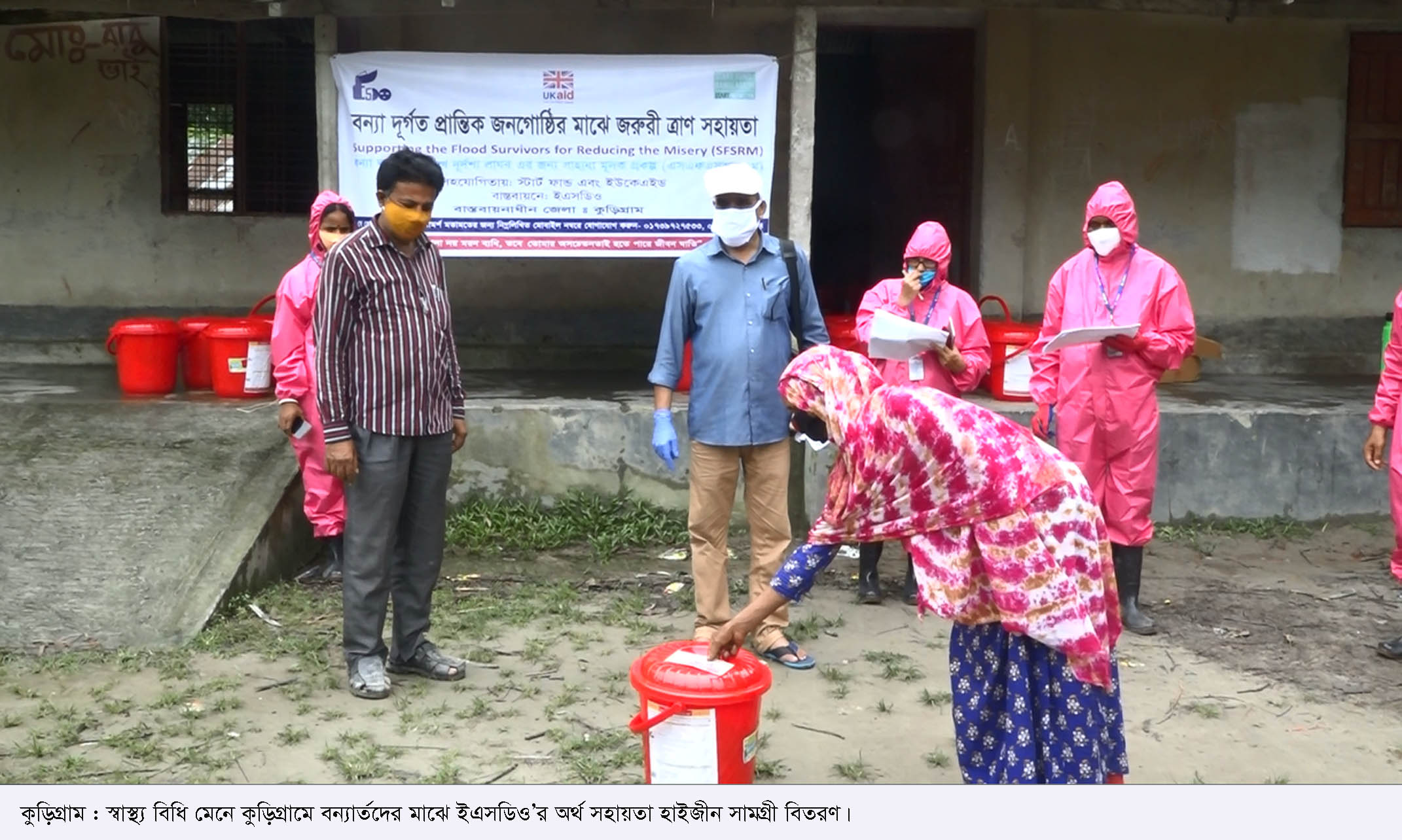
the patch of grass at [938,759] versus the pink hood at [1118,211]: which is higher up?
the pink hood at [1118,211]

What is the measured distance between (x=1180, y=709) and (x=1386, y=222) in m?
6.02

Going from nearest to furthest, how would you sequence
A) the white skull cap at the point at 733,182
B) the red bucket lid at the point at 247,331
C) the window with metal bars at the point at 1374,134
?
the white skull cap at the point at 733,182 < the red bucket lid at the point at 247,331 < the window with metal bars at the point at 1374,134

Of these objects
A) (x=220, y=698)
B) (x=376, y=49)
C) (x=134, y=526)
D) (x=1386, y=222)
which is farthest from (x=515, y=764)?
(x=1386, y=222)

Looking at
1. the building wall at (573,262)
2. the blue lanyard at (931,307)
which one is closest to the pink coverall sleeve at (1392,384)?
the blue lanyard at (931,307)

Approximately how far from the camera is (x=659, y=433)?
5.05 m

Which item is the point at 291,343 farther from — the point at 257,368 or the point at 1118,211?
the point at 1118,211

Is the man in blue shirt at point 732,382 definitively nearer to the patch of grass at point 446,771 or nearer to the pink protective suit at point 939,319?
the pink protective suit at point 939,319

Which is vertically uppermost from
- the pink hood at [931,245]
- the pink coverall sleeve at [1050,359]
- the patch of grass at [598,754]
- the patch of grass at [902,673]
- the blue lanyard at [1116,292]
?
the pink hood at [931,245]

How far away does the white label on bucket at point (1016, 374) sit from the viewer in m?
7.59

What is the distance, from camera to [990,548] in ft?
10.3

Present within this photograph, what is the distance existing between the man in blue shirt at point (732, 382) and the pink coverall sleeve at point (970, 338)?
0.73 metres

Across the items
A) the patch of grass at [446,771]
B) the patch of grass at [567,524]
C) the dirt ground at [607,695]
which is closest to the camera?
the patch of grass at [446,771]

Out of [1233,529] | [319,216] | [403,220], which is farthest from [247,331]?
[1233,529]

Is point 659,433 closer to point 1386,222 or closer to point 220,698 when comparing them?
Result: point 220,698
